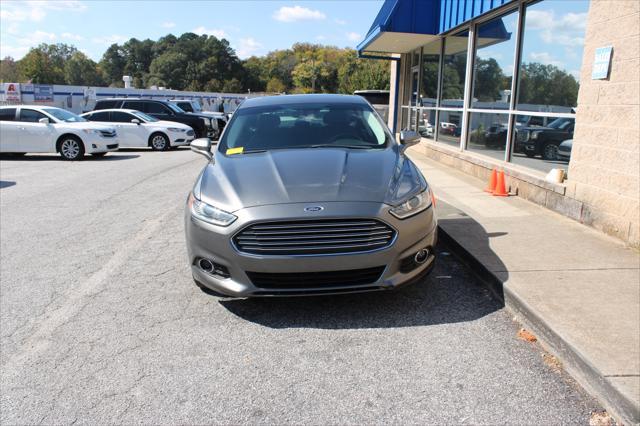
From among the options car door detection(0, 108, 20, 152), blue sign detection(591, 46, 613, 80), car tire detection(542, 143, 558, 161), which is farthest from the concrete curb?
car door detection(0, 108, 20, 152)

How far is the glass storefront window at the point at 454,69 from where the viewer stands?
468 inches

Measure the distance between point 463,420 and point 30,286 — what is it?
397 centimetres

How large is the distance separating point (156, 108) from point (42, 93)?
15.7m

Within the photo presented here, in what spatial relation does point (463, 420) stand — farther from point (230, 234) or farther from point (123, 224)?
point (123, 224)

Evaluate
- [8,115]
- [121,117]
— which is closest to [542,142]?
[8,115]

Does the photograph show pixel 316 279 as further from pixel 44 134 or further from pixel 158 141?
pixel 158 141

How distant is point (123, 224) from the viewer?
7.10m

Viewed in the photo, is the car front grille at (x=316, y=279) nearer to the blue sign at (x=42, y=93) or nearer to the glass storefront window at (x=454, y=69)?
the glass storefront window at (x=454, y=69)

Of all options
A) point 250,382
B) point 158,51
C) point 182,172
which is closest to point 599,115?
point 250,382

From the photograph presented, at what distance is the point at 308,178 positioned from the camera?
4129mm

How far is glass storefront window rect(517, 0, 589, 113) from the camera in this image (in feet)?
23.3

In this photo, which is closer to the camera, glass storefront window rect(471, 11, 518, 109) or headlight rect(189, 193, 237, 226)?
headlight rect(189, 193, 237, 226)

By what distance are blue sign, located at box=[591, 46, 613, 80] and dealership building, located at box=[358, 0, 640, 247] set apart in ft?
0.04

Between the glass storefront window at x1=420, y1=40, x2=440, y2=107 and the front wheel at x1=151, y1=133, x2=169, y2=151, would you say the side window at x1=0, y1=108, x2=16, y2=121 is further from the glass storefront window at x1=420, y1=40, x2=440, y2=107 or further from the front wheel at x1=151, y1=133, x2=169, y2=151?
the glass storefront window at x1=420, y1=40, x2=440, y2=107
